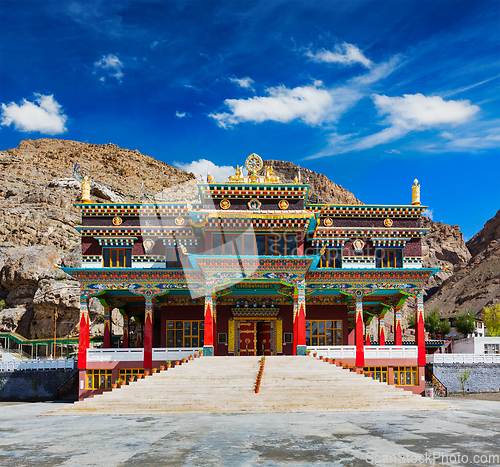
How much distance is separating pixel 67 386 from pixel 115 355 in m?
9.36

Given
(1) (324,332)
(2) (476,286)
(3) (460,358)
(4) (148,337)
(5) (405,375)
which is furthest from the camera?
(2) (476,286)

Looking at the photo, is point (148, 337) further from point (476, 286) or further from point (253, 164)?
point (476, 286)

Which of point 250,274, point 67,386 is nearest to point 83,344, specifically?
point 67,386

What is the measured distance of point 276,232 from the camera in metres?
34.5

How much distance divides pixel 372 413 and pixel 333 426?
472 centimetres

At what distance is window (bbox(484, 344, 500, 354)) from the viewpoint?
4394cm

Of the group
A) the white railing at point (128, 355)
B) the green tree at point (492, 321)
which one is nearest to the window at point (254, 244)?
the white railing at point (128, 355)

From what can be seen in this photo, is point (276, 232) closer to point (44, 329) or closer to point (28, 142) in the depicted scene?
point (44, 329)

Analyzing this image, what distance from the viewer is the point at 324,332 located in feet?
127

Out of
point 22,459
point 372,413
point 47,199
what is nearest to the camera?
point 22,459

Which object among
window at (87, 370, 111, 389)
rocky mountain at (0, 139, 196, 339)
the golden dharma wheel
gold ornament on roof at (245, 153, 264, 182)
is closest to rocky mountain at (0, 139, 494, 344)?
rocky mountain at (0, 139, 196, 339)

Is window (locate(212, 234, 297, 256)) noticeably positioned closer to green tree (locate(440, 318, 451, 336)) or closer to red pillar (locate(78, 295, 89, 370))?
red pillar (locate(78, 295, 89, 370))

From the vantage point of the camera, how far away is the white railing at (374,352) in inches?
1288

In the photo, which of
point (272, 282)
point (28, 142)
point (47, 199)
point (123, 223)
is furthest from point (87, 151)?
point (272, 282)
